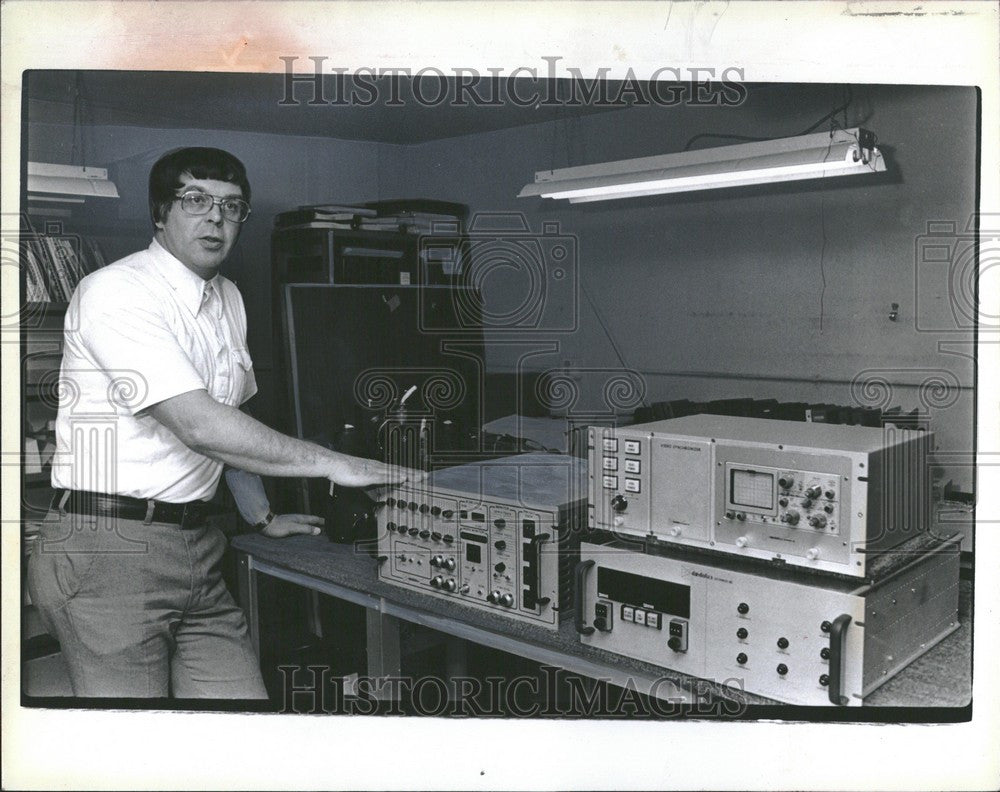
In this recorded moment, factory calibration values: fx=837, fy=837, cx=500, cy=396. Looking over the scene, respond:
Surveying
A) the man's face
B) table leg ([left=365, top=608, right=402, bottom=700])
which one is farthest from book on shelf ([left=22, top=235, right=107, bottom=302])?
table leg ([left=365, top=608, right=402, bottom=700])

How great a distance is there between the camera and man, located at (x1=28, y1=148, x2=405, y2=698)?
199 cm

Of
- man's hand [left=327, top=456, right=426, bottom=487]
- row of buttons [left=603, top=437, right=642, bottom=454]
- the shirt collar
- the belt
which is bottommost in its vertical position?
the belt

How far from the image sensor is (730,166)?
274 cm

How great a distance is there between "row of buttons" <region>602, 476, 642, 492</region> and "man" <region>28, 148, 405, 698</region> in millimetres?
595

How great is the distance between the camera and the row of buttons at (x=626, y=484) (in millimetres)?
1935

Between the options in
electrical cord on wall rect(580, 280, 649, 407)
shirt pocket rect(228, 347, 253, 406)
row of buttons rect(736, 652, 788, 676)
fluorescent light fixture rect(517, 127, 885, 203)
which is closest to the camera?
row of buttons rect(736, 652, 788, 676)

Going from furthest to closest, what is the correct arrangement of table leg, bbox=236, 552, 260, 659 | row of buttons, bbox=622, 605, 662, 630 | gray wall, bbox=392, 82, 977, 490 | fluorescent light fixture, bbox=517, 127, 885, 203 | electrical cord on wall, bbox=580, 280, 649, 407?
electrical cord on wall, bbox=580, 280, 649, 407 → gray wall, bbox=392, 82, 977, 490 → table leg, bbox=236, 552, 260, 659 → fluorescent light fixture, bbox=517, 127, 885, 203 → row of buttons, bbox=622, 605, 662, 630

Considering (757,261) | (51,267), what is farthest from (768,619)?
(757,261)

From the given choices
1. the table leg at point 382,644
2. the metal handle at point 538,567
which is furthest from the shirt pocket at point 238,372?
the metal handle at point 538,567

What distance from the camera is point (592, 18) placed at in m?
1.89

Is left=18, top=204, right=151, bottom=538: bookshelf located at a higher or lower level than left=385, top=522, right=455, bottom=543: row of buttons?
higher

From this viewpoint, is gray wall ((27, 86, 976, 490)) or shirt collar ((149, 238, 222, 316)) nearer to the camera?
shirt collar ((149, 238, 222, 316))

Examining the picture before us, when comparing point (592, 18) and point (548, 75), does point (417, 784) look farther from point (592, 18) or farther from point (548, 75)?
point (592, 18)

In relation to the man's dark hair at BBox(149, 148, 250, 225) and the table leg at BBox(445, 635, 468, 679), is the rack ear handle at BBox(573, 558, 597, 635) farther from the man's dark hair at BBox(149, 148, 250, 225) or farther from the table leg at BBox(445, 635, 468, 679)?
the man's dark hair at BBox(149, 148, 250, 225)
